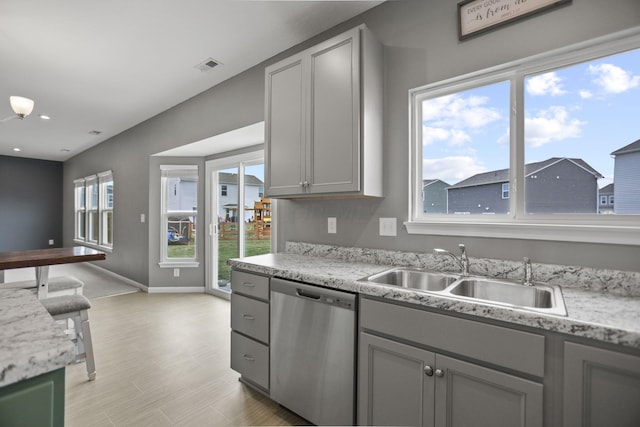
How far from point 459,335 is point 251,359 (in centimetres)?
142

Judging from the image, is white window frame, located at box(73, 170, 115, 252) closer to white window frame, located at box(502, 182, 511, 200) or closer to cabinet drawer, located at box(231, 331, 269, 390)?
cabinet drawer, located at box(231, 331, 269, 390)

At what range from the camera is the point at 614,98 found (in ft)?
4.86

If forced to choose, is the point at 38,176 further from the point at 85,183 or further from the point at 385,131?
the point at 385,131

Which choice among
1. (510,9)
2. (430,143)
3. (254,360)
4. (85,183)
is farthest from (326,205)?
(85,183)

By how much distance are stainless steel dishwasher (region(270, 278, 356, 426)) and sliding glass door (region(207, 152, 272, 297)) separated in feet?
6.19

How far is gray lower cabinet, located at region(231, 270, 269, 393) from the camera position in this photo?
6.55 feet

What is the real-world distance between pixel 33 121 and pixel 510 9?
627 centimetres

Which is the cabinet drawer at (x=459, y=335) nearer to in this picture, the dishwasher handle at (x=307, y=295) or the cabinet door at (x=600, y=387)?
the cabinet door at (x=600, y=387)

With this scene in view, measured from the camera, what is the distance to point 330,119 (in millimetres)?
2043

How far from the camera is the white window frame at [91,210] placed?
6289 mm

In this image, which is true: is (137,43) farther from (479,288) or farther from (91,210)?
(91,210)

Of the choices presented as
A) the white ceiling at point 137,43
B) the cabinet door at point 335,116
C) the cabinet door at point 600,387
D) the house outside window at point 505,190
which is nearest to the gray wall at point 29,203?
the white ceiling at point 137,43

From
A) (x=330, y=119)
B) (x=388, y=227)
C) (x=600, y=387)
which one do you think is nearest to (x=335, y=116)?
(x=330, y=119)

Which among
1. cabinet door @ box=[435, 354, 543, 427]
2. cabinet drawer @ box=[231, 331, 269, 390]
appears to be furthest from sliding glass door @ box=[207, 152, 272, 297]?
cabinet door @ box=[435, 354, 543, 427]
